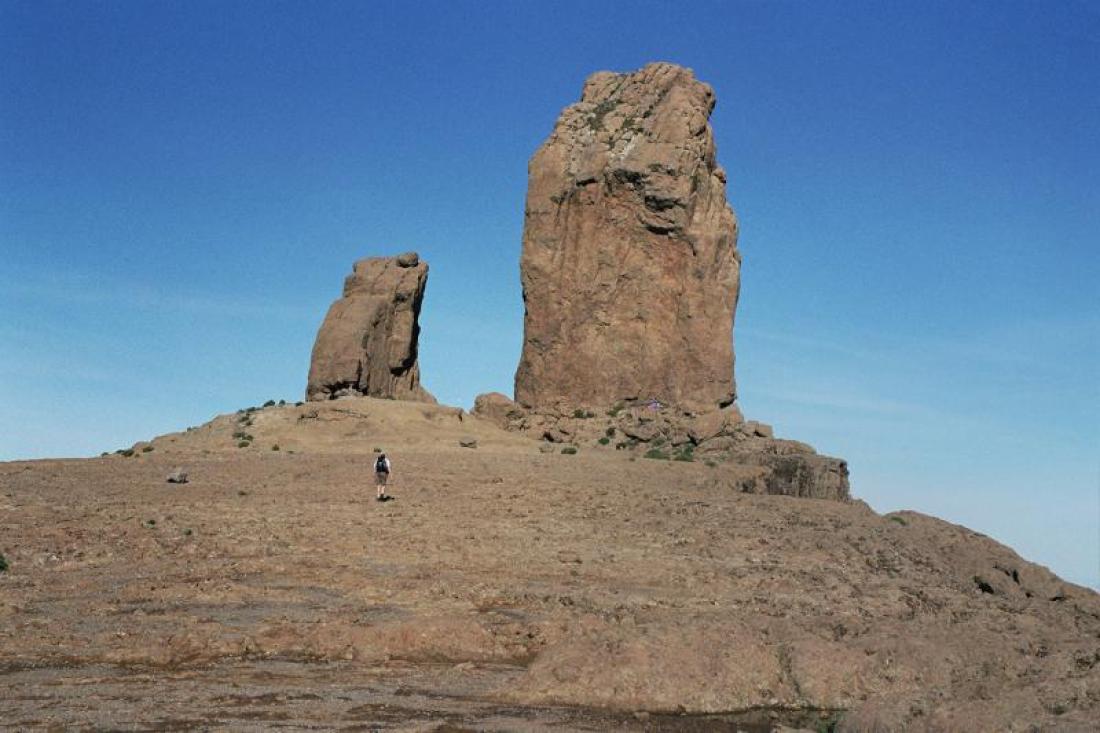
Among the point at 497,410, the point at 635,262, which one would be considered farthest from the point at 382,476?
the point at 635,262

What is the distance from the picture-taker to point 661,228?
48.8 m

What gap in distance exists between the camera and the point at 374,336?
51844 mm

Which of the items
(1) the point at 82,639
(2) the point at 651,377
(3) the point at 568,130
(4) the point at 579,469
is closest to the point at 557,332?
(2) the point at 651,377

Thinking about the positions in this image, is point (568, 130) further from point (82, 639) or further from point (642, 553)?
point (82, 639)

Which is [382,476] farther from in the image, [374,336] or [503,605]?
[374,336]

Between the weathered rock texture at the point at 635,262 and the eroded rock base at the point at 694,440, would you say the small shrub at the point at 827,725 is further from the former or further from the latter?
the weathered rock texture at the point at 635,262

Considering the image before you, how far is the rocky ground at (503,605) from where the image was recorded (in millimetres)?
13031

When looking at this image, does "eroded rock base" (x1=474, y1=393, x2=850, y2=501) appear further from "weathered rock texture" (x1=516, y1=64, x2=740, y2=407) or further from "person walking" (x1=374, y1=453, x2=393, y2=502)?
"person walking" (x1=374, y1=453, x2=393, y2=502)

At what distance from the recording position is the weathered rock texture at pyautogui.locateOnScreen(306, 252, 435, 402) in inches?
1970

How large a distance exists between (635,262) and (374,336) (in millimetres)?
12612

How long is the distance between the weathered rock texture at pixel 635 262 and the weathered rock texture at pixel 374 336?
6.38 meters

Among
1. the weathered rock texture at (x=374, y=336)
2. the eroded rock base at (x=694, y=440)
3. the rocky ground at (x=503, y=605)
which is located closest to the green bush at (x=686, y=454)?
the eroded rock base at (x=694, y=440)

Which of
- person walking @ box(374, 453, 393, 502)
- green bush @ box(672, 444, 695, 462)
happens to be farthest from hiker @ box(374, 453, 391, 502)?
green bush @ box(672, 444, 695, 462)

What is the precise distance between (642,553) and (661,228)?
84.4 feet
